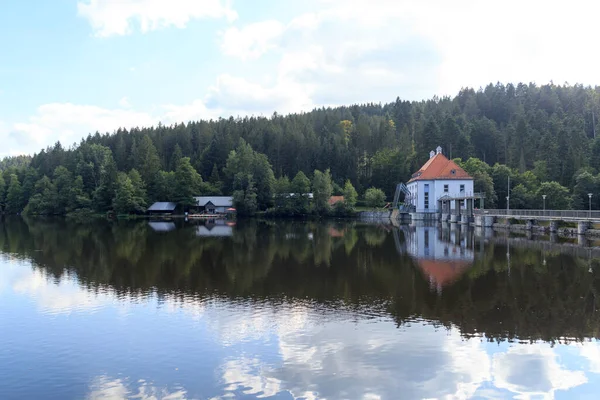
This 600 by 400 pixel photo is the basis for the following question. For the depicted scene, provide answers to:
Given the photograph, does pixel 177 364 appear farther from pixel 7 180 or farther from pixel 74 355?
pixel 7 180

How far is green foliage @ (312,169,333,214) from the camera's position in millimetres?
87062

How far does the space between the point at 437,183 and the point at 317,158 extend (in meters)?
33.2

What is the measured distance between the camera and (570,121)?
9656 cm

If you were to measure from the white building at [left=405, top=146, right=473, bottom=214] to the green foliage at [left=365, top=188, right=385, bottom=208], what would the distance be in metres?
10.1

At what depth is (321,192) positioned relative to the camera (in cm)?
8719

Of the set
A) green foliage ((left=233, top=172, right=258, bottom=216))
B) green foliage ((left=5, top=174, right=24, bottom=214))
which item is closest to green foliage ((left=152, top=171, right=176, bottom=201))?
green foliage ((left=233, top=172, right=258, bottom=216))

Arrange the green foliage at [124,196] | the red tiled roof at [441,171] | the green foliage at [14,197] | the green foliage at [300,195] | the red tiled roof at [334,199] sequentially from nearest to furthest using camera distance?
the red tiled roof at [441,171]
the red tiled roof at [334,199]
the green foliage at [300,195]
the green foliage at [124,196]
the green foliage at [14,197]

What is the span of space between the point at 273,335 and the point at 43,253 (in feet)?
85.5

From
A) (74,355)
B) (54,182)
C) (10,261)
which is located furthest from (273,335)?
(54,182)

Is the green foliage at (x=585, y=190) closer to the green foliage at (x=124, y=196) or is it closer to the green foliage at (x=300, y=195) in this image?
the green foliage at (x=300, y=195)

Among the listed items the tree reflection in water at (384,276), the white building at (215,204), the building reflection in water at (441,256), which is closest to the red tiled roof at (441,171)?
the building reflection in water at (441,256)

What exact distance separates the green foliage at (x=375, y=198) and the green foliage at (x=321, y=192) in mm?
7210

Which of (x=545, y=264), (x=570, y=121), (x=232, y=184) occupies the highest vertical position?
(x=570, y=121)

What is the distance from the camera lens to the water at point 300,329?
11.1 m
